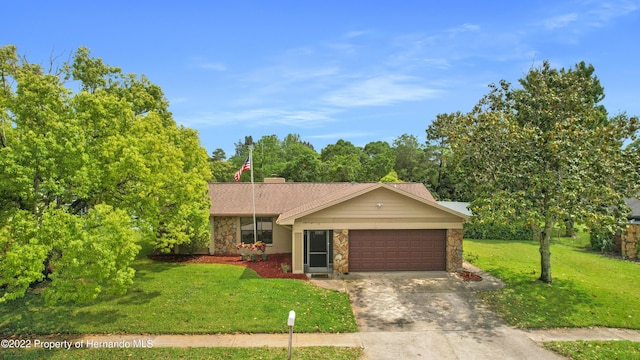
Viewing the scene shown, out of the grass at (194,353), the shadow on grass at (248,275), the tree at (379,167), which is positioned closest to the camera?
the grass at (194,353)

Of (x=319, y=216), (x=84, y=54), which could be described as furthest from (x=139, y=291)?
(x=84, y=54)

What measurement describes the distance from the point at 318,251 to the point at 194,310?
654 cm

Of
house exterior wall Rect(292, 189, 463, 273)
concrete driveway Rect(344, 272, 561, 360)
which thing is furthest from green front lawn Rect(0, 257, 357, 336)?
house exterior wall Rect(292, 189, 463, 273)

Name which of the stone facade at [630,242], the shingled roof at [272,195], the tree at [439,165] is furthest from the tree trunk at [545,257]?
the tree at [439,165]

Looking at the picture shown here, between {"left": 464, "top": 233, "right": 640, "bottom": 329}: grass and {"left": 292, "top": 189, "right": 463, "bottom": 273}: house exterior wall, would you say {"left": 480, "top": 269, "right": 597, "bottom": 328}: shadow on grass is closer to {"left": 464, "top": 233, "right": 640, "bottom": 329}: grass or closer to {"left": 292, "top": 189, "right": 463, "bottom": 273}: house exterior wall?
{"left": 464, "top": 233, "right": 640, "bottom": 329}: grass

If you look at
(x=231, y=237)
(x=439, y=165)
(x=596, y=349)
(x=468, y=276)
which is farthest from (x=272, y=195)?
(x=439, y=165)

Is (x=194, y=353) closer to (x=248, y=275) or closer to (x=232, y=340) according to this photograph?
(x=232, y=340)

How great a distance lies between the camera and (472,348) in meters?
10.5

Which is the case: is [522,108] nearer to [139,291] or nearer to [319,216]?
[319,216]

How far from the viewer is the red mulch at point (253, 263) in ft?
55.9

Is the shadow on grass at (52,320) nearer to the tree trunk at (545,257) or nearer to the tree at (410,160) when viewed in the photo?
the tree trunk at (545,257)

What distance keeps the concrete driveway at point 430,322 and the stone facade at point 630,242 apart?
12179 mm

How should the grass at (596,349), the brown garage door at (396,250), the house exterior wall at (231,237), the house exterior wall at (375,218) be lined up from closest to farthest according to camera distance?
1. the grass at (596,349)
2. the house exterior wall at (375,218)
3. the brown garage door at (396,250)
4. the house exterior wall at (231,237)

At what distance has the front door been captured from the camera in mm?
17625
